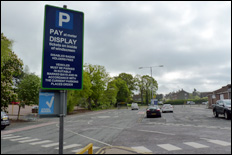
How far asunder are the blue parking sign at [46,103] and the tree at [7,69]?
1651 centimetres

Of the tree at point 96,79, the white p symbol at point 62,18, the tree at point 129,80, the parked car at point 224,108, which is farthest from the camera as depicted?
the tree at point 129,80

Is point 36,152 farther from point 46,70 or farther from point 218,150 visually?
point 218,150

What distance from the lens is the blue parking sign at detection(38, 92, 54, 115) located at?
282cm

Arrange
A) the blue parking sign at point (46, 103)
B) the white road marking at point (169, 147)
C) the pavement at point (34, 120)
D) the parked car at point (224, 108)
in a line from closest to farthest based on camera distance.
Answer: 1. the blue parking sign at point (46, 103)
2. the pavement at point (34, 120)
3. the white road marking at point (169, 147)
4. the parked car at point (224, 108)

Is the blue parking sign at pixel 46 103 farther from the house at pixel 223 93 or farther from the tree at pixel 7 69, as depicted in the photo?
the house at pixel 223 93

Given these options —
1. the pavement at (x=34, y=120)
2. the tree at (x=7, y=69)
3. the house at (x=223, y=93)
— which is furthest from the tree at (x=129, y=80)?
the tree at (x=7, y=69)

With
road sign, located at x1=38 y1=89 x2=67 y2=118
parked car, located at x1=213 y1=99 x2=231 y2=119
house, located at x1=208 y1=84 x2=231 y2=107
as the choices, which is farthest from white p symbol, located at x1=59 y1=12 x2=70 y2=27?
house, located at x1=208 y1=84 x2=231 y2=107

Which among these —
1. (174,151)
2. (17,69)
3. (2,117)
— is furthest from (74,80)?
(17,69)

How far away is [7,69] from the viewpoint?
2155cm

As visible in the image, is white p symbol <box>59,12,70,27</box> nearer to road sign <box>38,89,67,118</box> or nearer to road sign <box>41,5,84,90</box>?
road sign <box>41,5,84,90</box>

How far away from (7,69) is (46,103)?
2157 centimetres

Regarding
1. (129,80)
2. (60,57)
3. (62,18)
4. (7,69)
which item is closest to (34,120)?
(7,69)

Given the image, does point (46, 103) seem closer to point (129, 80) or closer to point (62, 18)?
point (62, 18)

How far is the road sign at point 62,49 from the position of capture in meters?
3.05
